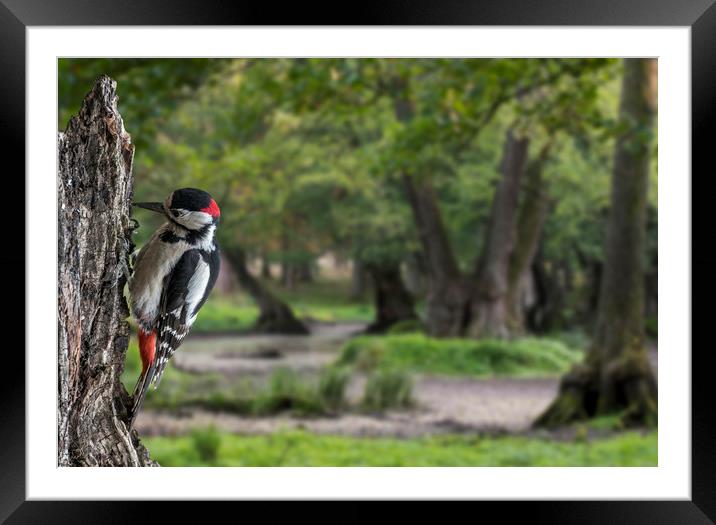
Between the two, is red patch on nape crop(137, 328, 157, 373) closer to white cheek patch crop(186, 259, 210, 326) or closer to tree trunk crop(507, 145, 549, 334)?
white cheek patch crop(186, 259, 210, 326)

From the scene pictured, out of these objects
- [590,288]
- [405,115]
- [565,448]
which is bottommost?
[565,448]

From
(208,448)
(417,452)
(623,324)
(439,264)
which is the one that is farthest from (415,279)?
(208,448)

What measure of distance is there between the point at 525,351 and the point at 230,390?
15.5 ft

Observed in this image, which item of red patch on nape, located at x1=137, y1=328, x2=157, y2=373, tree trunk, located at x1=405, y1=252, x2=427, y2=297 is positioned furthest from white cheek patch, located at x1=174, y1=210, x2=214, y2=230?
tree trunk, located at x1=405, y1=252, x2=427, y2=297

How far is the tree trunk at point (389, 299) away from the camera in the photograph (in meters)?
14.8

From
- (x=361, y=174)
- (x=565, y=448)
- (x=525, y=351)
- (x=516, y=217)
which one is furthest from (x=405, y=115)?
(x=565, y=448)

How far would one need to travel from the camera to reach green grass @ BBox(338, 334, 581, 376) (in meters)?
11.9

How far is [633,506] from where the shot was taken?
4.70ft

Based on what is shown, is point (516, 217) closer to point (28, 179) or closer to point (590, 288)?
point (590, 288)

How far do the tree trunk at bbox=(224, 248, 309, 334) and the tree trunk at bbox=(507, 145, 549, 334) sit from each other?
3.94m

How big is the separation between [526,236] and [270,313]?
487 cm

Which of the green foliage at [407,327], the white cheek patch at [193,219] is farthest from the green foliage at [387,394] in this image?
the white cheek patch at [193,219]

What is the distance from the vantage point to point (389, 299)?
14977 mm

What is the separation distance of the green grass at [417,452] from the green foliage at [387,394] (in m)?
1.51
